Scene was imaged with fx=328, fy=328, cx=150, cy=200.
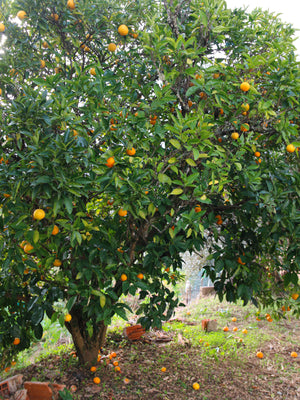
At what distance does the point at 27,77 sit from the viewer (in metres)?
2.52

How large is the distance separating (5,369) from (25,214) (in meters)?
2.13

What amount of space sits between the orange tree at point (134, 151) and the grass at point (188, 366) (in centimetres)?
55

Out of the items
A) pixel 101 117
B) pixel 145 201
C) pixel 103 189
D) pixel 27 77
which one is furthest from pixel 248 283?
pixel 27 77

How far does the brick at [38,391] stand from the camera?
255 centimetres

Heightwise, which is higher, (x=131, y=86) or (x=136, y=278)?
(x=131, y=86)

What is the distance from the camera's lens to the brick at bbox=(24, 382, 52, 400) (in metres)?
2.55

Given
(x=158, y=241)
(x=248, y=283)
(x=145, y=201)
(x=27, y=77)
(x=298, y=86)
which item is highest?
(x=27, y=77)

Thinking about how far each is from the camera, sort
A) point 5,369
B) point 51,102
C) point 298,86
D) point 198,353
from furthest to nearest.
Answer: point 198,353, point 5,369, point 298,86, point 51,102

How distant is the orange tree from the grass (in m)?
0.55

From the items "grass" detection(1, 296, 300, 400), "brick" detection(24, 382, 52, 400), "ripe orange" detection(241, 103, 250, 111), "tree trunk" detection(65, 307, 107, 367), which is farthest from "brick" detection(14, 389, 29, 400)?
"ripe orange" detection(241, 103, 250, 111)

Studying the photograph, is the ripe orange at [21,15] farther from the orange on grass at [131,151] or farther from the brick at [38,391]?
the brick at [38,391]

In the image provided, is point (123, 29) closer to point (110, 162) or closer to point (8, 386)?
point (110, 162)

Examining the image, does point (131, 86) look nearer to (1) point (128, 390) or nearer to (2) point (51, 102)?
(2) point (51, 102)

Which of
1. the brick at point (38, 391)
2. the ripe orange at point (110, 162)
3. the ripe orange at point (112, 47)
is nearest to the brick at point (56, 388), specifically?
the brick at point (38, 391)
